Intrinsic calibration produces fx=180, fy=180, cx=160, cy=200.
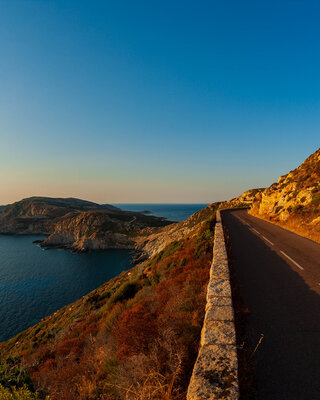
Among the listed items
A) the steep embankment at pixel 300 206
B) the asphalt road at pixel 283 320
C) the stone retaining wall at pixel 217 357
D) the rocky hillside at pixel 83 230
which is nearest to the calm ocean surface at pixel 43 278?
the rocky hillside at pixel 83 230

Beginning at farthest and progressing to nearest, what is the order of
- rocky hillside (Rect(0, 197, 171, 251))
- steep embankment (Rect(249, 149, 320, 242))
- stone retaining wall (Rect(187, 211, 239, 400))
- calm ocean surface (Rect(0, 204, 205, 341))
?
rocky hillside (Rect(0, 197, 171, 251)) < calm ocean surface (Rect(0, 204, 205, 341)) < steep embankment (Rect(249, 149, 320, 242)) < stone retaining wall (Rect(187, 211, 239, 400))

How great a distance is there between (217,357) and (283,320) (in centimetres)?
282

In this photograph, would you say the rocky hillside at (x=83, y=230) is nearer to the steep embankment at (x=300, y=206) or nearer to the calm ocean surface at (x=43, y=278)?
the calm ocean surface at (x=43, y=278)

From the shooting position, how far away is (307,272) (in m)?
8.10

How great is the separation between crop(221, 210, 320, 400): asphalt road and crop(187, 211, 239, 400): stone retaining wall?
0.56m

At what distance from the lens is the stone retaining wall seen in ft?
8.61

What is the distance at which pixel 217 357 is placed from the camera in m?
3.22

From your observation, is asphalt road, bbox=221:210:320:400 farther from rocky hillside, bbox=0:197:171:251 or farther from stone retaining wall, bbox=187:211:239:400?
rocky hillside, bbox=0:197:171:251

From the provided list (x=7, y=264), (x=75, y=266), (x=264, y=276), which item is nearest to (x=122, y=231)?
(x=75, y=266)

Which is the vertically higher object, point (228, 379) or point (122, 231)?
point (228, 379)

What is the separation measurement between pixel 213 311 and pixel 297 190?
2675 centimetres

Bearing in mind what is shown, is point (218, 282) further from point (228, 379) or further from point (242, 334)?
point (228, 379)

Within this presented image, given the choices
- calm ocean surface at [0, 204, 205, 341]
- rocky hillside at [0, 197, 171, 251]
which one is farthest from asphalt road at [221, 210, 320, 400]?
rocky hillside at [0, 197, 171, 251]

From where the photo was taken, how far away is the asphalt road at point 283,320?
3098 mm
